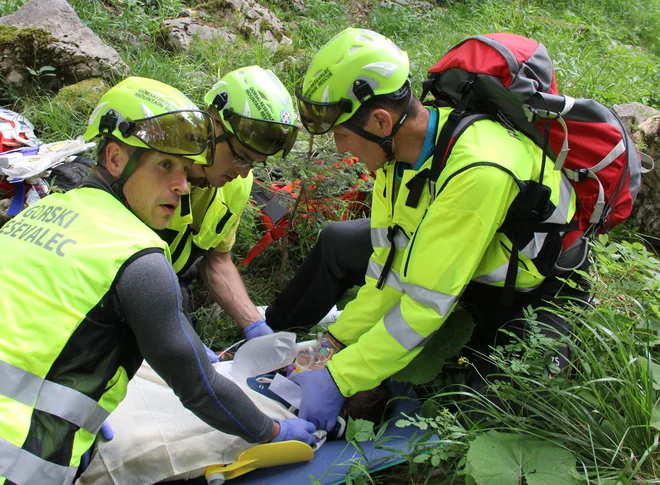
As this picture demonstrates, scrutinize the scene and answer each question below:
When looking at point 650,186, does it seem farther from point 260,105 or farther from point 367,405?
point 260,105

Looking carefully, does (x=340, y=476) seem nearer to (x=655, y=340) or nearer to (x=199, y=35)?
(x=655, y=340)

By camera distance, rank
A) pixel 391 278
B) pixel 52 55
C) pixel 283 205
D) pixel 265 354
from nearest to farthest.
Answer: pixel 391 278 → pixel 265 354 → pixel 283 205 → pixel 52 55

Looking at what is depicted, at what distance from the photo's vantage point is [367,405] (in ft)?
8.81

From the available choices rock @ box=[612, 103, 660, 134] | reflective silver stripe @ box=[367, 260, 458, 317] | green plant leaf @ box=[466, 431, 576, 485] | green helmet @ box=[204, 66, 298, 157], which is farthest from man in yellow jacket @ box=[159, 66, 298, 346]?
rock @ box=[612, 103, 660, 134]

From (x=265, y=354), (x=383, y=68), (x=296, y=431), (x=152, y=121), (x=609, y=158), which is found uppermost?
(x=383, y=68)

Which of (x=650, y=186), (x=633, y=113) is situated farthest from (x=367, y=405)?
(x=633, y=113)

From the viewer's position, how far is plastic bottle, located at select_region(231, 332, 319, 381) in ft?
9.36

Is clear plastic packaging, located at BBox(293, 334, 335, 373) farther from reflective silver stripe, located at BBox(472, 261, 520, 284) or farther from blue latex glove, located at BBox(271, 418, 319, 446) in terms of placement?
reflective silver stripe, located at BBox(472, 261, 520, 284)

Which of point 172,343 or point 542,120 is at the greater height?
point 542,120

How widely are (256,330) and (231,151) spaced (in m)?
1.13

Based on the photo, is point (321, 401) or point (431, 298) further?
point (321, 401)


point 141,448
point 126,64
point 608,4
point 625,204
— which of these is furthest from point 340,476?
point 608,4

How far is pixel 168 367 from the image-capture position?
1681 millimetres

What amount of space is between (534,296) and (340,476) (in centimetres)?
118
